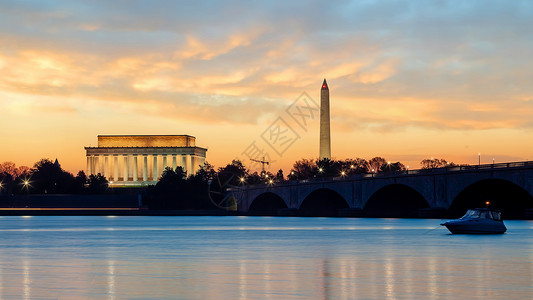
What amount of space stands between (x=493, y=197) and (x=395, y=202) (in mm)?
Result: 32371

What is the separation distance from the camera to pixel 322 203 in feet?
623

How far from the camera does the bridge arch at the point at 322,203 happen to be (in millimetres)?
182500

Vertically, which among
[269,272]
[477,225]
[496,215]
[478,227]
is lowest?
[269,272]

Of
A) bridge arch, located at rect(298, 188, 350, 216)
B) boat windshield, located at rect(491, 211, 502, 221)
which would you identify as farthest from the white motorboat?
bridge arch, located at rect(298, 188, 350, 216)

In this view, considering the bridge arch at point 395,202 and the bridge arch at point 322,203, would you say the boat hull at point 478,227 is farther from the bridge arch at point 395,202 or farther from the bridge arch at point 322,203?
the bridge arch at point 322,203

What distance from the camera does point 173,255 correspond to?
53.8 meters

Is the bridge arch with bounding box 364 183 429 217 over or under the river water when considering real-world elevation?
over

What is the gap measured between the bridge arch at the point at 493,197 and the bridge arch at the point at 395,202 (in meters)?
13.8

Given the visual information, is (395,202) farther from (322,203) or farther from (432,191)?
(432,191)

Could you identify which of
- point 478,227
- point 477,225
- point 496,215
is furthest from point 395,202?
point 477,225

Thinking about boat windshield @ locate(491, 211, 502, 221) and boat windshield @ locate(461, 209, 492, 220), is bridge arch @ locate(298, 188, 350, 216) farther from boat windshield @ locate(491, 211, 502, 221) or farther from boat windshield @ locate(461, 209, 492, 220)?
boat windshield @ locate(461, 209, 492, 220)

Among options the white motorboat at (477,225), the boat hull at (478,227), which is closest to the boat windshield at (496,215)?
the white motorboat at (477,225)

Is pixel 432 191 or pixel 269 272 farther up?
pixel 432 191

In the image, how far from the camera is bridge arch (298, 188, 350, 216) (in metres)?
182
